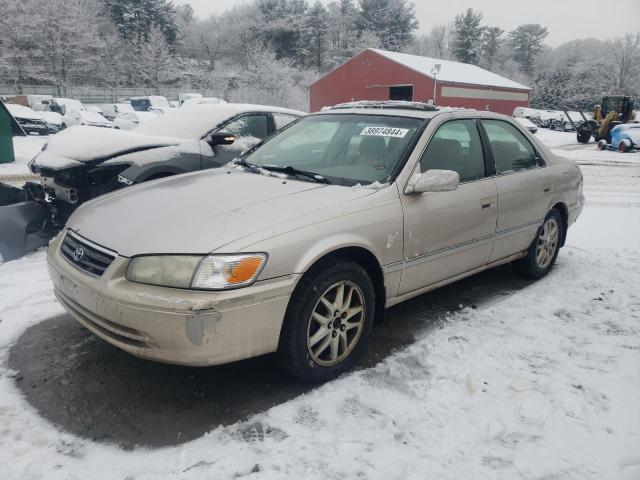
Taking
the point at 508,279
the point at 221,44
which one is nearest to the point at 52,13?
the point at 221,44

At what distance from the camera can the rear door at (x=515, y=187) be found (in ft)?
13.3

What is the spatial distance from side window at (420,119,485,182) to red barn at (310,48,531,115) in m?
29.3

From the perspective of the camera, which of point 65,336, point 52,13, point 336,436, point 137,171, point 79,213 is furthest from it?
point 52,13

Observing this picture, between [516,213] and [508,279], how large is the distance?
36.9 inches

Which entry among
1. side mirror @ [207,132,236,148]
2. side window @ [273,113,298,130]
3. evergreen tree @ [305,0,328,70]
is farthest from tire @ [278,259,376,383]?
evergreen tree @ [305,0,328,70]

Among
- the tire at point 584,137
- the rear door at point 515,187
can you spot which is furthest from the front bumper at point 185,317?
the tire at point 584,137

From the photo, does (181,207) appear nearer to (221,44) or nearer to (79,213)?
(79,213)

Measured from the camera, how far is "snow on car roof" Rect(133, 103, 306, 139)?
607 cm

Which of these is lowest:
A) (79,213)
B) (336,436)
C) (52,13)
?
(336,436)

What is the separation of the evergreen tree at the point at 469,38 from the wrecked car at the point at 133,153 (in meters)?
65.1

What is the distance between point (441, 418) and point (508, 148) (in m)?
2.61

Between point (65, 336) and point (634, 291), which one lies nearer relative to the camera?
point (65, 336)

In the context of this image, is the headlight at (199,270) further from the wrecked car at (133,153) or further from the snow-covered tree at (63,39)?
the snow-covered tree at (63,39)

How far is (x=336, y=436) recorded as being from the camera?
8.00ft
